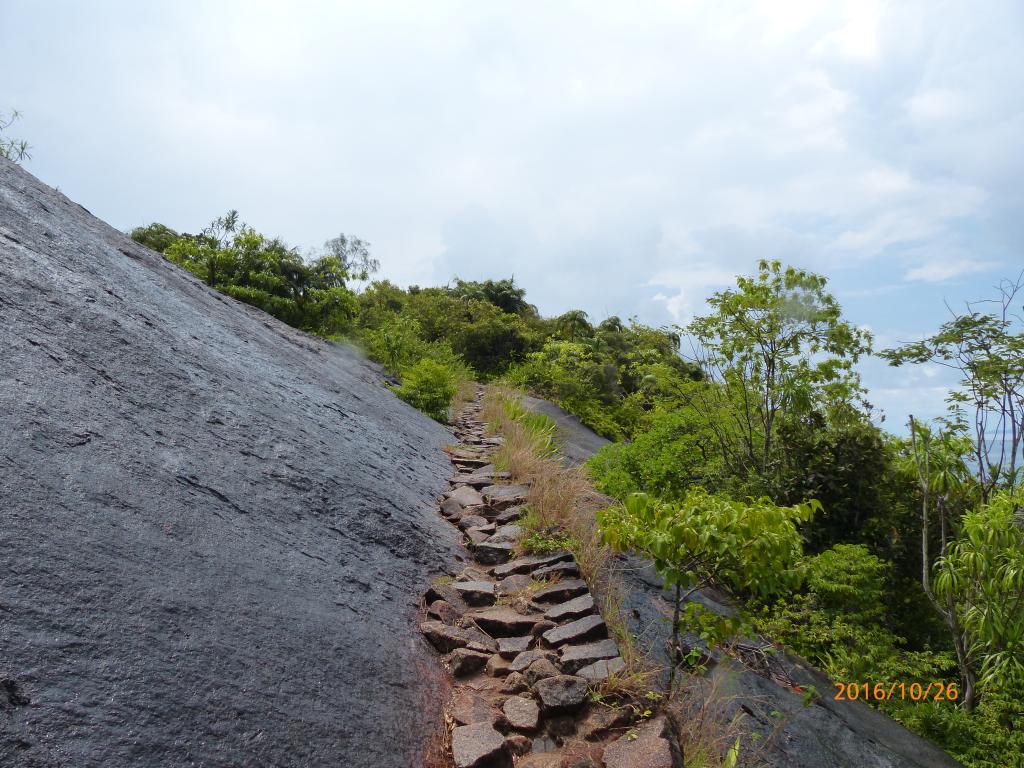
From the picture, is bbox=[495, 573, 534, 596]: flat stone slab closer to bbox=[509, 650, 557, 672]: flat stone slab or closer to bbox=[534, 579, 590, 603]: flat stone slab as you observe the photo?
bbox=[534, 579, 590, 603]: flat stone slab

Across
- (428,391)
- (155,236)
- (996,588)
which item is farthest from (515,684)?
(155,236)

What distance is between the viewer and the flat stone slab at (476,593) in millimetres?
3980

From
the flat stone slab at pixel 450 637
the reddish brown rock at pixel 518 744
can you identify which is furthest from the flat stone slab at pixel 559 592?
the reddish brown rock at pixel 518 744

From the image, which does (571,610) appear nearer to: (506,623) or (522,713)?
(506,623)

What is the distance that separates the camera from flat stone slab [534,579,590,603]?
3.96 meters

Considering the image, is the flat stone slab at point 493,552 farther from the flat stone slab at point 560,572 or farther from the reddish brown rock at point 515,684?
the reddish brown rock at point 515,684

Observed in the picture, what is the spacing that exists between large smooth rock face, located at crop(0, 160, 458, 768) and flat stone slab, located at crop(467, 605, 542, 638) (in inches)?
18.7

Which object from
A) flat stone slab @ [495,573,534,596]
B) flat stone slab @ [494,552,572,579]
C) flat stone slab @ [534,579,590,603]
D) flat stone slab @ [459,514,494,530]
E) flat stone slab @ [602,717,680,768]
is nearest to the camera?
flat stone slab @ [602,717,680,768]

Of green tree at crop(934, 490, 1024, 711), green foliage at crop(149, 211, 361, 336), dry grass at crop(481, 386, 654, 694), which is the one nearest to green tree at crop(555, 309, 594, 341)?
green foliage at crop(149, 211, 361, 336)

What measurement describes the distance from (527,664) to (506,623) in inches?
15.8

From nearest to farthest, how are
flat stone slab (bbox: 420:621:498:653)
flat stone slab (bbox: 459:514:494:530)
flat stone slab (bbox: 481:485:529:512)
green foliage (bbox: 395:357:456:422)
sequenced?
flat stone slab (bbox: 420:621:498:653), flat stone slab (bbox: 459:514:494:530), flat stone slab (bbox: 481:485:529:512), green foliage (bbox: 395:357:456:422)

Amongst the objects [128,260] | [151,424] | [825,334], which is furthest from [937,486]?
[128,260]

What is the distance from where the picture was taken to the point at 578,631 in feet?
11.5

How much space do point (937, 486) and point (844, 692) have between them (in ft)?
7.79
